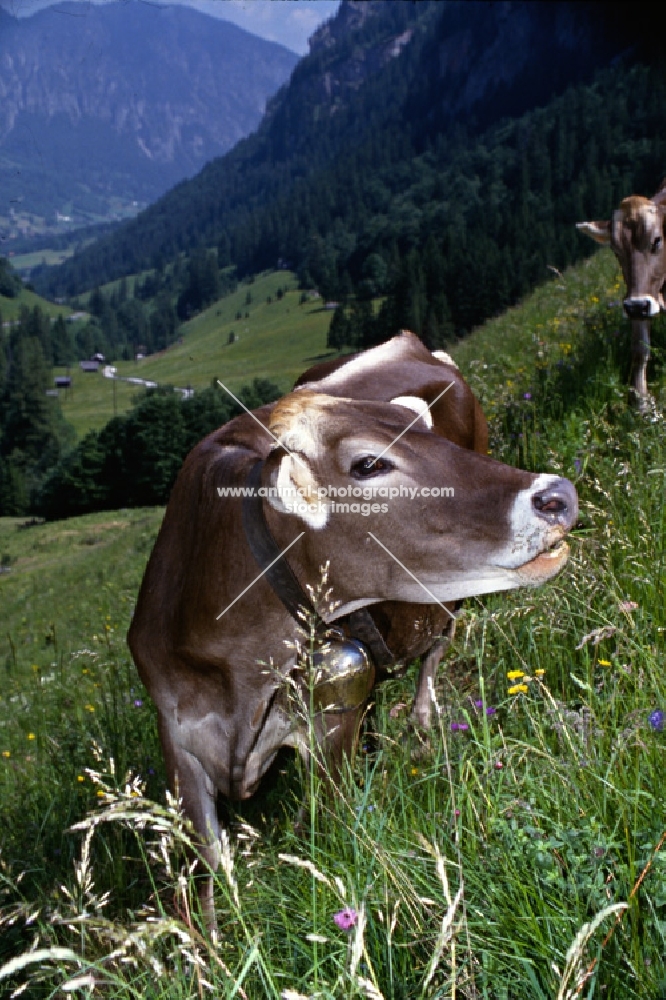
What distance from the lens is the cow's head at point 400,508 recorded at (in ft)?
9.96

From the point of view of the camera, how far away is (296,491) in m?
3.08

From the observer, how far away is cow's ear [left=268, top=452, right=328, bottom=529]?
3045mm

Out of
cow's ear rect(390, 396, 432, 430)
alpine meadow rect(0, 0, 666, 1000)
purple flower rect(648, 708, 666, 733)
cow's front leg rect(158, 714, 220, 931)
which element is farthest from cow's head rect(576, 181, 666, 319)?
cow's front leg rect(158, 714, 220, 931)

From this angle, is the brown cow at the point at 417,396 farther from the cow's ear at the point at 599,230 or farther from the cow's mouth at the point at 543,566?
the cow's ear at the point at 599,230

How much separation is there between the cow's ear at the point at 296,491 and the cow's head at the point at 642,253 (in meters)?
4.82

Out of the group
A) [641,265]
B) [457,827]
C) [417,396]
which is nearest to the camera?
[457,827]

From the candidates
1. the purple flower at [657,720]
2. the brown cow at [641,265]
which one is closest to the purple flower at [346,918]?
the purple flower at [657,720]

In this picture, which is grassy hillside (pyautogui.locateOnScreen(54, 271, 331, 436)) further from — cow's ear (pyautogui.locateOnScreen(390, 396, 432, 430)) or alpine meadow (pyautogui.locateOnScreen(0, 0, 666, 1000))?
cow's ear (pyautogui.locateOnScreen(390, 396, 432, 430))

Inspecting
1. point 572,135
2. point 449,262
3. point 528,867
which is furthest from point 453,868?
point 572,135

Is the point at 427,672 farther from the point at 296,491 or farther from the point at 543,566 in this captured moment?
the point at 296,491

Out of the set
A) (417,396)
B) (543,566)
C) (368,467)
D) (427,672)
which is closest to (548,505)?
(543,566)

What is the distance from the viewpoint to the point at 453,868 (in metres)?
2.54

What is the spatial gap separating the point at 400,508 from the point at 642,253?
16.4 feet

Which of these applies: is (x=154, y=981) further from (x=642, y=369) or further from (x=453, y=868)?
(x=642, y=369)
